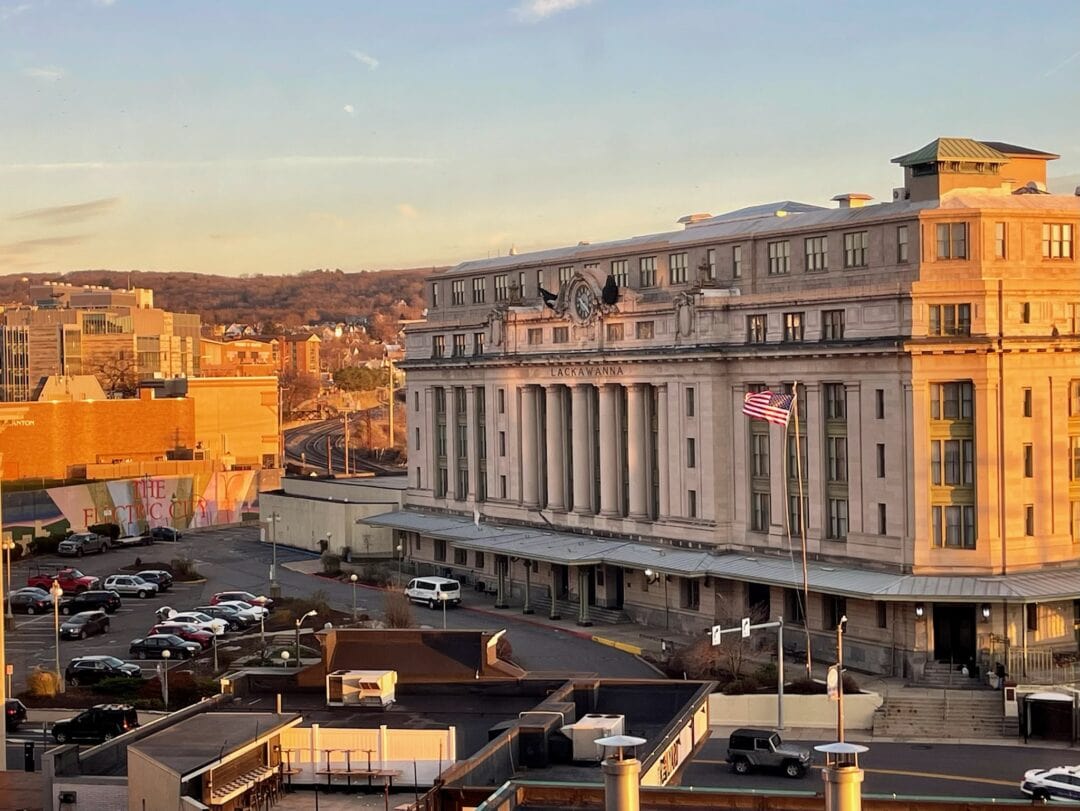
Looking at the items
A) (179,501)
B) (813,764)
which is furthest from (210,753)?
(179,501)

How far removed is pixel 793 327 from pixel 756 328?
2.92 m

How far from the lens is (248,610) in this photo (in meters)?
90.1

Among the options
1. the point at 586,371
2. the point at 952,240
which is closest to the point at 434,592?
the point at 586,371

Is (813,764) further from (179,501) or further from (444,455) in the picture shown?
(179,501)

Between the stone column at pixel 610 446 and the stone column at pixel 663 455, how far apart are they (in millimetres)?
A: 4932

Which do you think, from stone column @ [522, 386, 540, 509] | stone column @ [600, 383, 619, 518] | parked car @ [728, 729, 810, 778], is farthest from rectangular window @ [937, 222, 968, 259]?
stone column @ [522, 386, 540, 509]

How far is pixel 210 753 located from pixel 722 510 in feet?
175

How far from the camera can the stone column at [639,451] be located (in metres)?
86.9

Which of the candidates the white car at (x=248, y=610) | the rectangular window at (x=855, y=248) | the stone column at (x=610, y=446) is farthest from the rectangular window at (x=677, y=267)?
the white car at (x=248, y=610)

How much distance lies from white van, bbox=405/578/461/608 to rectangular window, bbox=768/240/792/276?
26360 millimetres

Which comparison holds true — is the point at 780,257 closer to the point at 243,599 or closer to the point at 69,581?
the point at 243,599

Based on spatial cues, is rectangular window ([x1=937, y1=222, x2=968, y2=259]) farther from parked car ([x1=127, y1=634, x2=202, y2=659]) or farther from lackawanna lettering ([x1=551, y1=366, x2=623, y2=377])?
parked car ([x1=127, y1=634, x2=202, y2=659])

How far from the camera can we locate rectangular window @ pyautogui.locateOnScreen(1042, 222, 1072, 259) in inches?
2795

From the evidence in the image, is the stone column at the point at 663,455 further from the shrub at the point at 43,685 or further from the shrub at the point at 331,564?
the shrub at the point at 43,685
